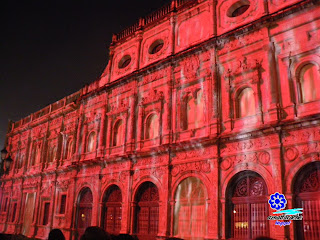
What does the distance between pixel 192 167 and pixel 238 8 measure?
26.7ft

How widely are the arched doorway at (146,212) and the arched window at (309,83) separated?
829cm

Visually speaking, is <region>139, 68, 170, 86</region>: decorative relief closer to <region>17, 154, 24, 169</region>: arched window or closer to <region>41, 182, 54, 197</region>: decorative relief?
<region>41, 182, 54, 197</region>: decorative relief

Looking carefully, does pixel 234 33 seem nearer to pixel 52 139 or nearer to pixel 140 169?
pixel 140 169

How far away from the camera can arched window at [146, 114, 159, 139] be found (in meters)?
17.4

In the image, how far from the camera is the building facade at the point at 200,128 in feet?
39.6

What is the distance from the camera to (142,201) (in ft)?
55.0

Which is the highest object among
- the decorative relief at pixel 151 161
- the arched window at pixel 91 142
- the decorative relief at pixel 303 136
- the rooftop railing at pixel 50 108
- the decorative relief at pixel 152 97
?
the rooftop railing at pixel 50 108

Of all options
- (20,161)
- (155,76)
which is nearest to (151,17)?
(155,76)

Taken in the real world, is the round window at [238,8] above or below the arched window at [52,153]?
above

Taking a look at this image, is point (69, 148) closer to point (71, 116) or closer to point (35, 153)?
point (71, 116)

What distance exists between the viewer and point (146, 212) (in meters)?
16.4

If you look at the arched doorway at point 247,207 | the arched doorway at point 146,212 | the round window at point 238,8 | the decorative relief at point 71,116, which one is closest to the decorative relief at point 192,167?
the arched doorway at point 247,207

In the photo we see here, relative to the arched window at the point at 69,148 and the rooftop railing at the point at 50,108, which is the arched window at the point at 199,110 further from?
the rooftop railing at the point at 50,108

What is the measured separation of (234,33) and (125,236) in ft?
37.9
